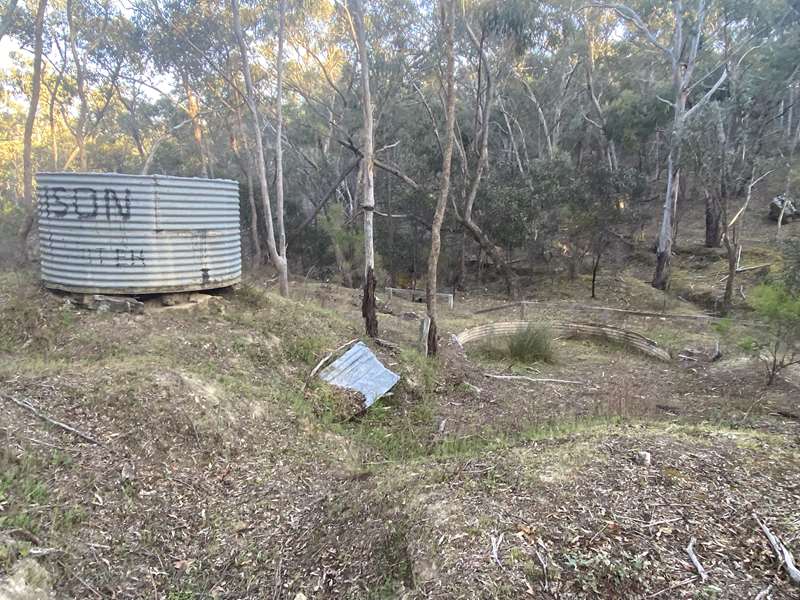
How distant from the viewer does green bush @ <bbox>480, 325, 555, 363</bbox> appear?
10094 millimetres

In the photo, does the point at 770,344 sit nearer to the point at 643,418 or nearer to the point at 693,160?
the point at 643,418

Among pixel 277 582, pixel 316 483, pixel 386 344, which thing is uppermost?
pixel 386 344

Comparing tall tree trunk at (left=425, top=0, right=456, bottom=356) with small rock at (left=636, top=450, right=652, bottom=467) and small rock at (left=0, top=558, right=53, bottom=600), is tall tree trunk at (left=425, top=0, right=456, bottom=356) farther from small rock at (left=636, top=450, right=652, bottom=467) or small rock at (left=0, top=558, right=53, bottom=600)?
small rock at (left=0, top=558, right=53, bottom=600)

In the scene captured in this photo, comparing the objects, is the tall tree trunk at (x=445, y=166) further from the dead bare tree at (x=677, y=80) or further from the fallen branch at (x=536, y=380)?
the dead bare tree at (x=677, y=80)

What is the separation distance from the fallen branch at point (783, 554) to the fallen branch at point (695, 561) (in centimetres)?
47

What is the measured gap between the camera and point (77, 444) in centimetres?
415

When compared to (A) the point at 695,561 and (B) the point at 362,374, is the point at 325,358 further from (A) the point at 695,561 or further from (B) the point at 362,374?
(A) the point at 695,561

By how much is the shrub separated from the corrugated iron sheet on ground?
5.77 metres

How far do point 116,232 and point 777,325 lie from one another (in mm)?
9402

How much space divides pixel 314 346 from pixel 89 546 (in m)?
4.22

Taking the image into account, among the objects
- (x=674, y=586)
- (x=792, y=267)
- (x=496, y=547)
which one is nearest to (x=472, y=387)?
(x=496, y=547)

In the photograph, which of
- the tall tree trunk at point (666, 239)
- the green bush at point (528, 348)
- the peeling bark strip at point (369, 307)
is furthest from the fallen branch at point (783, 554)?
the tall tree trunk at point (666, 239)

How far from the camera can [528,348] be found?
400 inches

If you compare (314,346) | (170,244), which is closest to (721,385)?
(314,346)
